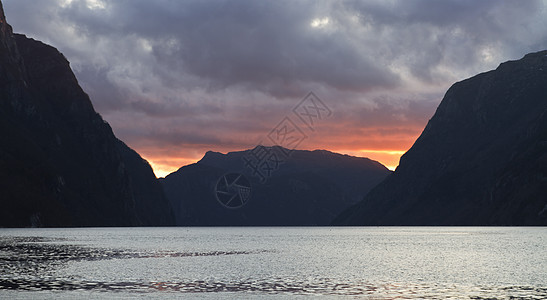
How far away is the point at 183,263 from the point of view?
9344 centimetres

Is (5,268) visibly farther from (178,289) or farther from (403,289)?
(403,289)

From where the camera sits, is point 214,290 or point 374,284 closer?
point 214,290

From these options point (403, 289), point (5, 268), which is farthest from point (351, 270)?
point (5, 268)

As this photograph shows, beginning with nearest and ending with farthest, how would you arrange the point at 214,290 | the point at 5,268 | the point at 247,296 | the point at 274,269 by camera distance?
the point at 247,296 < the point at 214,290 < the point at 5,268 < the point at 274,269

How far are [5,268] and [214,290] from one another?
34.7 meters

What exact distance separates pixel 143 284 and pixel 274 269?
2453cm

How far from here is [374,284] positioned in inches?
2520

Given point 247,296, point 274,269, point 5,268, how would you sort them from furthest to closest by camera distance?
point 274,269 → point 5,268 → point 247,296

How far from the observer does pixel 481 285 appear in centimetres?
6219

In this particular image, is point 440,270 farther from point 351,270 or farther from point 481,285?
point 481,285

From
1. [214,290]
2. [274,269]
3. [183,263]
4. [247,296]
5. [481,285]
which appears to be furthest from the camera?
[183,263]

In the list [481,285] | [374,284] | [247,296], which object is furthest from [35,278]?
[481,285]

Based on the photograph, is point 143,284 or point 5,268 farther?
point 5,268

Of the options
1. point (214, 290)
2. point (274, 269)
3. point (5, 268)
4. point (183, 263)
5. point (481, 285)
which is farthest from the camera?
point (183, 263)
